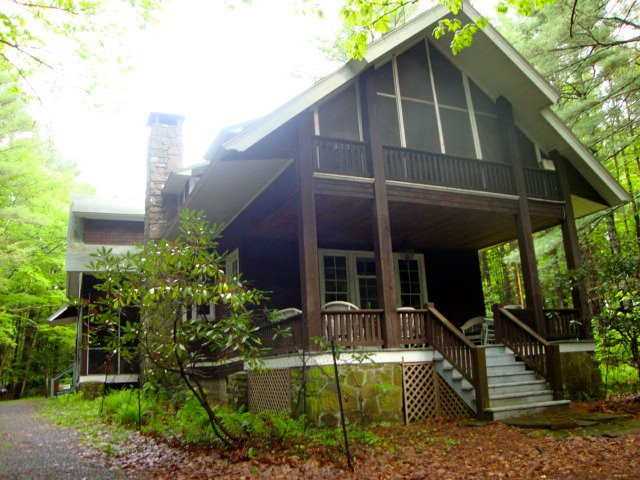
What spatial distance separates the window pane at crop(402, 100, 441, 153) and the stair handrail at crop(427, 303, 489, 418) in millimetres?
4225

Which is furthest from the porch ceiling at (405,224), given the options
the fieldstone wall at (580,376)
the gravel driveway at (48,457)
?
the gravel driveway at (48,457)

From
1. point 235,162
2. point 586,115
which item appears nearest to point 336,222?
point 235,162

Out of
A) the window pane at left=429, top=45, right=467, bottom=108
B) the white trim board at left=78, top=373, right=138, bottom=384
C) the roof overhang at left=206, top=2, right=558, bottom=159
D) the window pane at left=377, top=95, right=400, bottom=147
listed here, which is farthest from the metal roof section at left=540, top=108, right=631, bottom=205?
the white trim board at left=78, top=373, right=138, bottom=384

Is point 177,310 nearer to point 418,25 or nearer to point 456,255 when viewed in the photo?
point 418,25

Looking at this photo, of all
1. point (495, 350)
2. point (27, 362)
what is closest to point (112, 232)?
point (495, 350)

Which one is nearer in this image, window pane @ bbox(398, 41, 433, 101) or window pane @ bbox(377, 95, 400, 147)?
window pane @ bbox(377, 95, 400, 147)

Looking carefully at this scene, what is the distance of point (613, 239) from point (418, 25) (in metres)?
10.6

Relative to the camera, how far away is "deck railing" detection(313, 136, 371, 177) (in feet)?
30.5

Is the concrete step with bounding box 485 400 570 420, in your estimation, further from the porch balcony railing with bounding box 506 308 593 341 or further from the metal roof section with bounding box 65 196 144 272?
the metal roof section with bounding box 65 196 144 272

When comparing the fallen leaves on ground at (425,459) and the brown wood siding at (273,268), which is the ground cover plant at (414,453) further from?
the brown wood siding at (273,268)

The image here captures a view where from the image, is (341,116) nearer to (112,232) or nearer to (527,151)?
(527,151)

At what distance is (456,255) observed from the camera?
48.3ft

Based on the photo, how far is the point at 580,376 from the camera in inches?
397

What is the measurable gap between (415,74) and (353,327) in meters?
5.74
